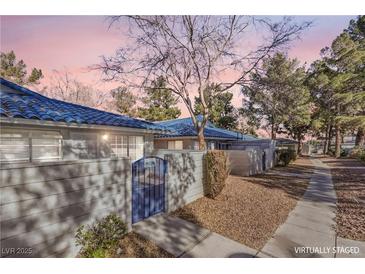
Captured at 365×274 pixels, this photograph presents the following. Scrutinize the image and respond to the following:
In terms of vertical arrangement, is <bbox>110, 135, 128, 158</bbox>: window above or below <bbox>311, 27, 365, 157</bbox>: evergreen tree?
below

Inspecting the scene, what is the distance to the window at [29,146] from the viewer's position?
246 inches

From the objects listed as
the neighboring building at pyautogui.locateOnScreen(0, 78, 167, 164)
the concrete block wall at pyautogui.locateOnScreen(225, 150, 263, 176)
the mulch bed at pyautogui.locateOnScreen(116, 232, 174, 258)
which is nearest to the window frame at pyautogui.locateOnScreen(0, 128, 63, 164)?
the neighboring building at pyautogui.locateOnScreen(0, 78, 167, 164)

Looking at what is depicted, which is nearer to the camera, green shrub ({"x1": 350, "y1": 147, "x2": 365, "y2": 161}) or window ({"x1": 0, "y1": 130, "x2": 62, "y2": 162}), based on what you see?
window ({"x1": 0, "y1": 130, "x2": 62, "y2": 162})

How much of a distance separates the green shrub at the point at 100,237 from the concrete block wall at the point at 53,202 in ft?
0.41

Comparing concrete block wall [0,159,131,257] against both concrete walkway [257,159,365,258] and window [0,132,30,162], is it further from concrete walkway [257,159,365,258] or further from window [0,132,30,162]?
window [0,132,30,162]

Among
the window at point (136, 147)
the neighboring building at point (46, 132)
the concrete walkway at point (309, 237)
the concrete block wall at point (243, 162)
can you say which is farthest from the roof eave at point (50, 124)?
the concrete block wall at point (243, 162)

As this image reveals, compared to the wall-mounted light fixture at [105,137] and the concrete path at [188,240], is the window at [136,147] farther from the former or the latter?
the concrete path at [188,240]

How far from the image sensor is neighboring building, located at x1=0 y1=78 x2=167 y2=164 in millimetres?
6134

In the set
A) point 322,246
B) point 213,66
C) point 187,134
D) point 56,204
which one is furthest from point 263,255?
point 187,134

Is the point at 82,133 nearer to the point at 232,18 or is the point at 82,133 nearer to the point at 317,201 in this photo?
the point at 232,18

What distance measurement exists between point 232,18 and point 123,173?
8248mm

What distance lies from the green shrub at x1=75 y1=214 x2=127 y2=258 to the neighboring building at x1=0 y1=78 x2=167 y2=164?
1640mm

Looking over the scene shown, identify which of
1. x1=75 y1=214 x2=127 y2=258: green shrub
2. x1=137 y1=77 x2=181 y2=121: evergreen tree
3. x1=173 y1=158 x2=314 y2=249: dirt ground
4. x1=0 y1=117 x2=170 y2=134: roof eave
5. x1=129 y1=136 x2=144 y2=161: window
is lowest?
x1=173 y1=158 x2=314 y2=249: dirt ground

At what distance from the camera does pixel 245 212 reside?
253 inches
